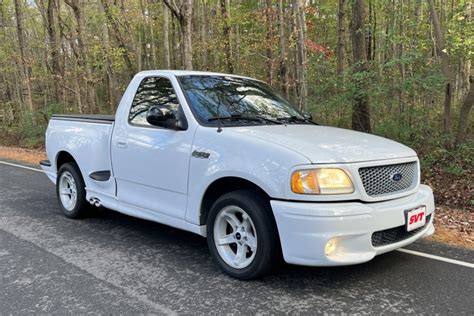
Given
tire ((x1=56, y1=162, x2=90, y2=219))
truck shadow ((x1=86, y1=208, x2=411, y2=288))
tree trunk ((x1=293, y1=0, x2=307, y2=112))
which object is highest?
tree trunk ((x1=293, y1=0, x2=307, y2=112))

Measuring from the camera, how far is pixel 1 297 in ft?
11.7

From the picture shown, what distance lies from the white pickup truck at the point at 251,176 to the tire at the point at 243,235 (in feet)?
0.03

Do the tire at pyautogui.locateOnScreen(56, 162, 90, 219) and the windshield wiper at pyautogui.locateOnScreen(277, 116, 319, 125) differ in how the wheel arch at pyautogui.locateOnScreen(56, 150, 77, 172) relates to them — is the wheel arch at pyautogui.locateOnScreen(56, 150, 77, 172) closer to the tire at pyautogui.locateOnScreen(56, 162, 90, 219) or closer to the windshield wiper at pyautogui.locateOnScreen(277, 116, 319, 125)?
the tire at pyautogui.locateOnScreen(56, 162, 90, 219)

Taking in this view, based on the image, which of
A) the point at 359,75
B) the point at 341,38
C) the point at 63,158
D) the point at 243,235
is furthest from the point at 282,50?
the point at 243,235

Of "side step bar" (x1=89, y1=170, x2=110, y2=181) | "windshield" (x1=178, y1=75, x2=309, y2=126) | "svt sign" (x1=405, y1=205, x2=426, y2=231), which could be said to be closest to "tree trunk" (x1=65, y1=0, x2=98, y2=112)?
→ "side step bar" (x1=89, y1=170, x2=110, y2=181)

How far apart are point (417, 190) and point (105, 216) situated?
429cm

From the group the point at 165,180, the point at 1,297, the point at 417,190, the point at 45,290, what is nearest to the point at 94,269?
the point at 45,290

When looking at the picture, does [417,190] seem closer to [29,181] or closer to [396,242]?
[396,242]

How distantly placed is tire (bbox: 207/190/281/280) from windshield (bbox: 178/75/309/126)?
2.90 feet

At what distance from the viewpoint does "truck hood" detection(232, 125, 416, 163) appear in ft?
11.5

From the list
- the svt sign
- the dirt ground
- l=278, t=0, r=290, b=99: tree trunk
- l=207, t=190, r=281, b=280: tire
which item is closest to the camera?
l=207, t=190, r=281, b=280: tire

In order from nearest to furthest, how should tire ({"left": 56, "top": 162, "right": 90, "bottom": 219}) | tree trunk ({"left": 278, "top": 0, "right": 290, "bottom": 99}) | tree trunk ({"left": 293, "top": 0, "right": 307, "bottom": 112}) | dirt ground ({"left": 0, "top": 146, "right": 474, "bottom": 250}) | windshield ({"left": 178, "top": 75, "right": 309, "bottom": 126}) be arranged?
1. windshield ({"left": 178, "top": 75, "right": 309, "bottom": 126})
2. dirt ground ({"left": 0, "top": 146, "right": 474, "bottom": 250})
3. tire ({"left": 56, "top": 162, "right": 90, "bottom": 219})
4. tree trunk ({"left": 293, "top": 0, "right": 307, "bottom": 112})
5. tree trunk ({"left": 278, "top": 0, "right": 290, "bottom": 99})

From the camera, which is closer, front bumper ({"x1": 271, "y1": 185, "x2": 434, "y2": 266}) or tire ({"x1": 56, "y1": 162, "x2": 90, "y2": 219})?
front bumper ({"x1": 271, "y1": 185, "x2": 434, "y2": 266})

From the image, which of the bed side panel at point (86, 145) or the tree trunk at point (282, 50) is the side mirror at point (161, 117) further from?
the tree trunk at point (282, 50)
